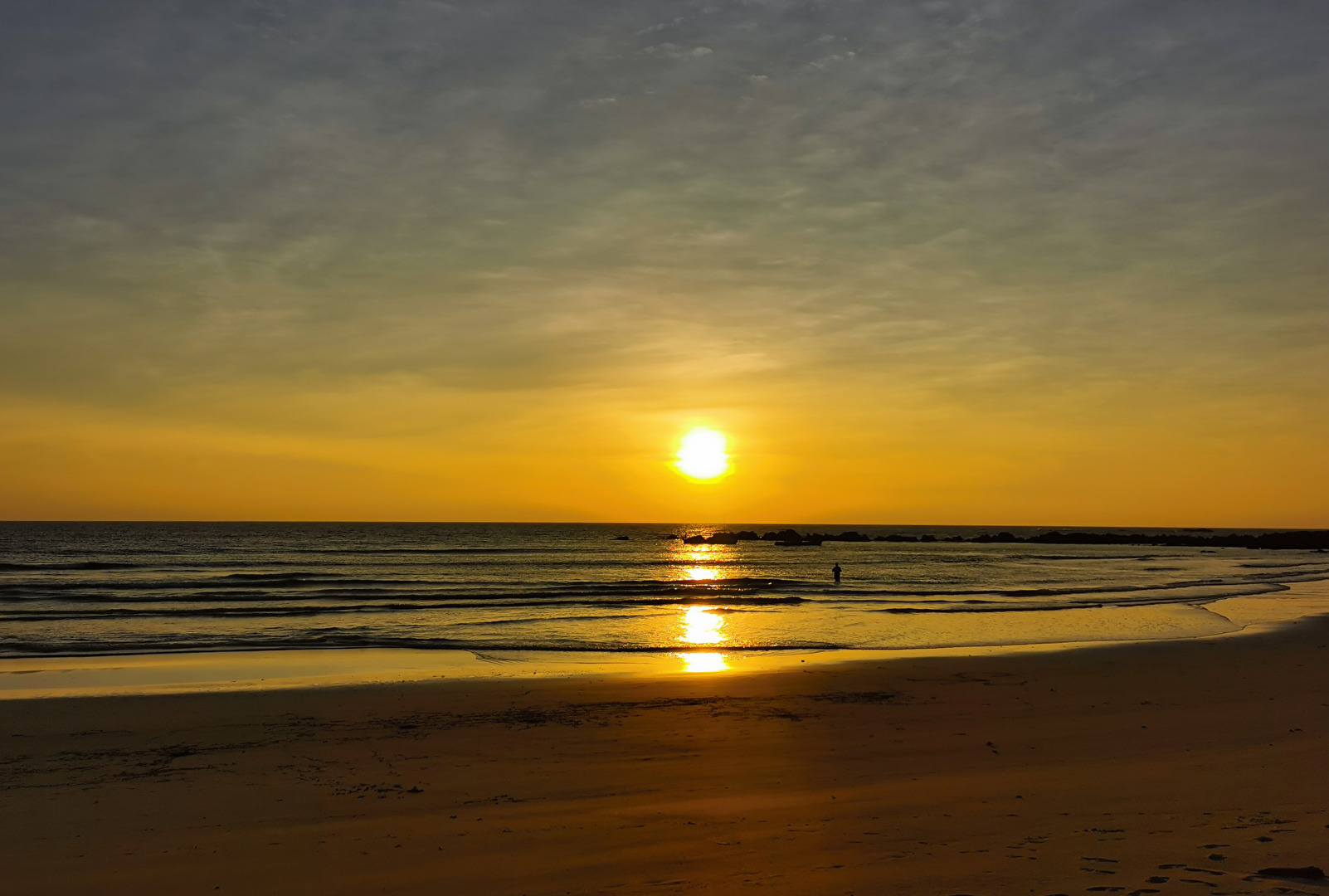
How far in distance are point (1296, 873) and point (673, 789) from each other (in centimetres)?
566

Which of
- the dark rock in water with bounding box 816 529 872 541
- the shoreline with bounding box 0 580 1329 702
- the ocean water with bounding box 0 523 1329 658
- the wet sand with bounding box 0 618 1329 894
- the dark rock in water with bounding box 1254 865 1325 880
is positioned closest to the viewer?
the dark rock in water with bounding box 1254 865 1325 880

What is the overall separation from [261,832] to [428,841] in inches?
66.5

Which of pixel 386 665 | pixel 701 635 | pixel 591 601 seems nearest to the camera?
pixel 386 665

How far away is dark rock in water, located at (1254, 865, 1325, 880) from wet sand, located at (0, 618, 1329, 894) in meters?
0.15

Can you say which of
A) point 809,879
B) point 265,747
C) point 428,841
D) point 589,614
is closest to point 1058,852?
point 809,879

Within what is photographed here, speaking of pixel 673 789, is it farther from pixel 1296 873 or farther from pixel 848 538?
pixel 848 538

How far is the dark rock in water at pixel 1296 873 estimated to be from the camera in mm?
6840

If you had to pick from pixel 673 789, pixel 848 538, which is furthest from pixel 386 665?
pixel 848 538

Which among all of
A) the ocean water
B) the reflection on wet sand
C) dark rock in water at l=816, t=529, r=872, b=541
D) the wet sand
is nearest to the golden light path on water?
the reflection on wet sand

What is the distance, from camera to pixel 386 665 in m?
21.1

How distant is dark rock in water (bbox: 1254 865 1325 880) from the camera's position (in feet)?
22.4

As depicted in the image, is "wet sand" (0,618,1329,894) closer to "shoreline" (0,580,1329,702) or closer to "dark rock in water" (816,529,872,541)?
"shoreline" (0,580,1329,702)

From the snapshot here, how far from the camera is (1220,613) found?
32.8m

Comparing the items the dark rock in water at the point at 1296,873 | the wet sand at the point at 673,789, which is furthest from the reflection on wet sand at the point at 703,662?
the dark rock in water at the point at 1296,873
